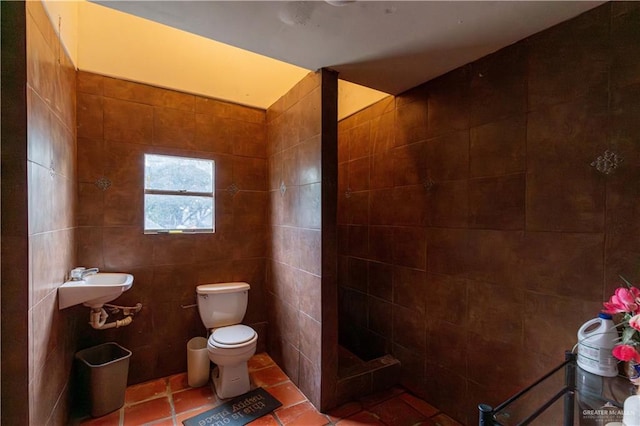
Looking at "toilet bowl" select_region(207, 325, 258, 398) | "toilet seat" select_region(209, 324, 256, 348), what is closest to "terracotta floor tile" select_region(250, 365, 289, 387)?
"toilet bowl" select_region(207, 325, 258, 398)

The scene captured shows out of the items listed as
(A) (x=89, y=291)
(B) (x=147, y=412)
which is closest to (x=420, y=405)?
(B) (x=147, y=412)

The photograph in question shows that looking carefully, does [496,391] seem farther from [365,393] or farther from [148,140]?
[148,140]

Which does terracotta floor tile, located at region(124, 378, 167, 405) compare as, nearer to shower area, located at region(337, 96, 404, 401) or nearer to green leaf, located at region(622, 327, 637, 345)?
shower area, located at region(337, 96, 404, 401)

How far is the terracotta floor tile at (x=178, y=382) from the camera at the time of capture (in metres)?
2.17

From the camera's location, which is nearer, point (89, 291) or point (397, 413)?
point (89, 291)

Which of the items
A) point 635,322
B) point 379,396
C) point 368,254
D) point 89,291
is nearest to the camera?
point 635,322

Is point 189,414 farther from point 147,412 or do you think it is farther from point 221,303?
point 221,303

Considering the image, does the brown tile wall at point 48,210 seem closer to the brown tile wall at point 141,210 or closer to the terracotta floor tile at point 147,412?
the brown tile wall at point 141,210

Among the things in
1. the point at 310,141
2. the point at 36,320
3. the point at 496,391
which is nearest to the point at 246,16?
the point at 310,141

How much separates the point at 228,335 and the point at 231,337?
5cm

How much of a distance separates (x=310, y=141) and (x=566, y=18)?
1.47 m

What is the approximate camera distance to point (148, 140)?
88.2 inches

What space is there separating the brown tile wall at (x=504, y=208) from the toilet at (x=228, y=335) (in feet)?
3.60

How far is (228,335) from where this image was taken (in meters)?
2.09
